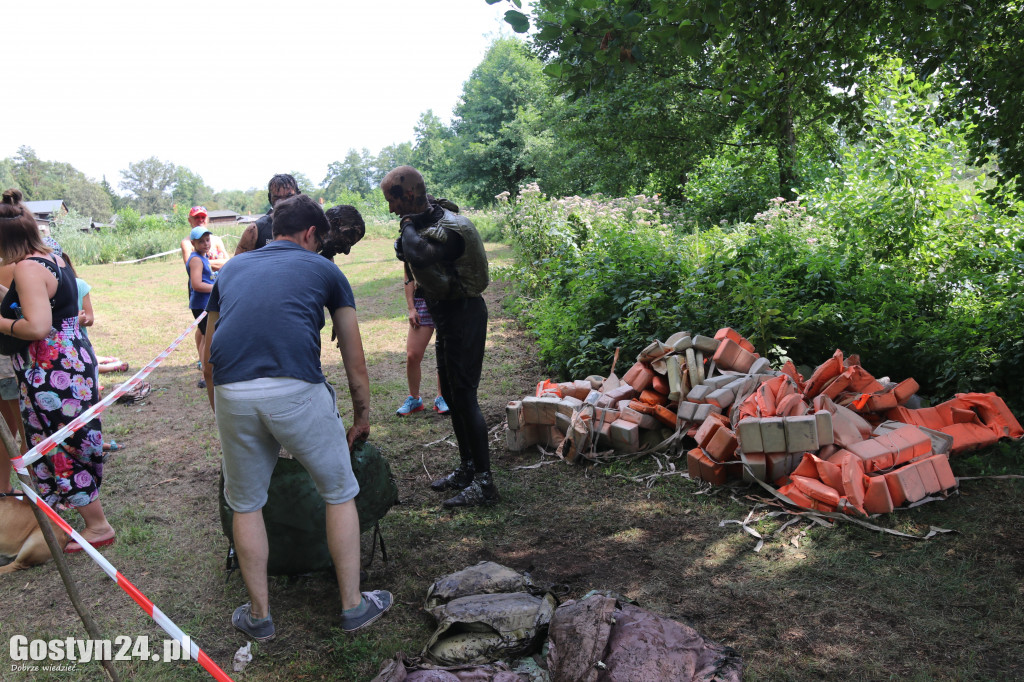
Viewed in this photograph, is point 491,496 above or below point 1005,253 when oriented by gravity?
below

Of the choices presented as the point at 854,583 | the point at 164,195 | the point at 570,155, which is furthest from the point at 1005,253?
the point at 164,195

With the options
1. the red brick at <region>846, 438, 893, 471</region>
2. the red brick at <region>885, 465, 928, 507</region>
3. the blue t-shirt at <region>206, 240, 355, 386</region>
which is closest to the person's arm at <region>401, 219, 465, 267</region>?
the blue t-shirt at <region>206, 240, 355, 386</region>

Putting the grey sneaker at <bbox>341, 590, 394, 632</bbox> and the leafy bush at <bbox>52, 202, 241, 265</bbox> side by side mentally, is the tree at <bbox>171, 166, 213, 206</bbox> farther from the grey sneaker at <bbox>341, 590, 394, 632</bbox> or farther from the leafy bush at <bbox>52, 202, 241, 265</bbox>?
the grey sneaker at <bbox>341, 590, 394, 632</bbox>

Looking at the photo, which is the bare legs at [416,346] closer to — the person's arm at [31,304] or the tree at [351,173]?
the person's arm at [31,304]

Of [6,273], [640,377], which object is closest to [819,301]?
[640,377]

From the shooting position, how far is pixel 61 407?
3.80m

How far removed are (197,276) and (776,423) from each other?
5.34m

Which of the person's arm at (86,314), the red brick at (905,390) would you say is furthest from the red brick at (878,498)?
the person's arm at (86,314)

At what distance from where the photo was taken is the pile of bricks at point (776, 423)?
3.86m

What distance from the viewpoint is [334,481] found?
114 inches

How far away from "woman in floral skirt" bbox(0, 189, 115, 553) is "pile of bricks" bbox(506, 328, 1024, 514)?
2.81 metres

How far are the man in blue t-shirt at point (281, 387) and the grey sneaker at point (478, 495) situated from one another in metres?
1.23

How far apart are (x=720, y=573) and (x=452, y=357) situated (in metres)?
1.95

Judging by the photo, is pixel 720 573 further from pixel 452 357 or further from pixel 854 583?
pixel 452 357
